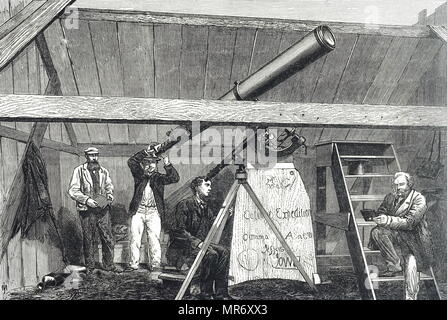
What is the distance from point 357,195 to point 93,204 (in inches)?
85.6

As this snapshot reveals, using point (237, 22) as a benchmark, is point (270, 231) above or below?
below

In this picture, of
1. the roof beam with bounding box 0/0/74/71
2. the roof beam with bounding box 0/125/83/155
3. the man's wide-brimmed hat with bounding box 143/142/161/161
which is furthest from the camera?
the man's wide-brimmed hat with bounding box 143/142/161/161

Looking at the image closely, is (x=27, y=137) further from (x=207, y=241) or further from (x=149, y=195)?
(x=207, y=241)

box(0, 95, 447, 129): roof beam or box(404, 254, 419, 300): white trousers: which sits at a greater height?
box(0, 95, 447, 129): roof beam

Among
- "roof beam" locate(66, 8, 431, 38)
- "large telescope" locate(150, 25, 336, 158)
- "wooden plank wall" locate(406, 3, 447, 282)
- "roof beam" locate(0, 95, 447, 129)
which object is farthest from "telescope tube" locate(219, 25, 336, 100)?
"wooden plank wall" locate(406, 3, 447, 282)

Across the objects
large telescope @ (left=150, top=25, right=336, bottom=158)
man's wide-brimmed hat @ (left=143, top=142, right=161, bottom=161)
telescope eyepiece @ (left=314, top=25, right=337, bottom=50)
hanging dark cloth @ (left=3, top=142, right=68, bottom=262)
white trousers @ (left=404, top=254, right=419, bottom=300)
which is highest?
telescope eyepiece @ (left=314, top=25, right=337, bottom=50)

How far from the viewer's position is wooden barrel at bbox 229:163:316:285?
11.7 ft

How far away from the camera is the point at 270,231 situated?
142 inches

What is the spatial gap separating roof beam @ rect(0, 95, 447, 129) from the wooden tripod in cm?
55

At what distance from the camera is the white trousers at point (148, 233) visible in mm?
3633

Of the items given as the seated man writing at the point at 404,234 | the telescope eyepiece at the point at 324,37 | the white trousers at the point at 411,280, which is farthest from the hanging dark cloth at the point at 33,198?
the white trousers at the point at 411,280

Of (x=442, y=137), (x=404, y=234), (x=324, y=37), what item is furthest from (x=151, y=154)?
(x=442, y=137)

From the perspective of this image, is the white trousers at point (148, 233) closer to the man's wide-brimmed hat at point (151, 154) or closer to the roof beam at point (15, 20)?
the man's wide-brimmed hat at point (151, 154)

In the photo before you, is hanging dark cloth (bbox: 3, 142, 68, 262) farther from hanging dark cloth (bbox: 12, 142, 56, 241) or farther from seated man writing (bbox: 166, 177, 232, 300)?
seated man writing (bbox: 166, 177, 232, 300)
